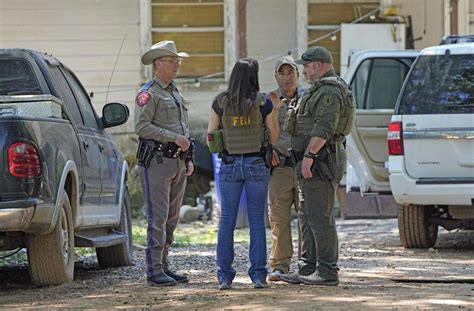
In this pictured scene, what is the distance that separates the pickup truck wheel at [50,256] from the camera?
848cm

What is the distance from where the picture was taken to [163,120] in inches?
347

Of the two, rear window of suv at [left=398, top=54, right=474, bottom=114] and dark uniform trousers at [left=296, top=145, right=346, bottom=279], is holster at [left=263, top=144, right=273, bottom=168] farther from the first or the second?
rear window of suv at [left=398, top=54, right=474, bottom=114]

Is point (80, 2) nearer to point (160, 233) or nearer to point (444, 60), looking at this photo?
point (444, 60)

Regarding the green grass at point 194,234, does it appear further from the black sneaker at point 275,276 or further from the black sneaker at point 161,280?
the black sneaker at point 161,280

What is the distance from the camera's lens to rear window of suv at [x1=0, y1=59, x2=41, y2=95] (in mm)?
9430

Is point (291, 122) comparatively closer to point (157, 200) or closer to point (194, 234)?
point (157, 200)

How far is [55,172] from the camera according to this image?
844cm

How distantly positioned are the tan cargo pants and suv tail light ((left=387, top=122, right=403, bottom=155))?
8.86 ft

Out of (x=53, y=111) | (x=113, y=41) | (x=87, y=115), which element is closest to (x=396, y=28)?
(x=113, y=41)

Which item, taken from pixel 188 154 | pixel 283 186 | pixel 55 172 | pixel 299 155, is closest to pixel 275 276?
pixel 283 186

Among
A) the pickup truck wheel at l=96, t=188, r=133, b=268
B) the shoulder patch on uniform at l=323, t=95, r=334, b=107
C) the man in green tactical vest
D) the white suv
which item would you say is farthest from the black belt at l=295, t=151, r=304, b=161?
the white suv

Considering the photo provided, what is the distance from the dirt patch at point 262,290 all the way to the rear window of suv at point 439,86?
4.75 ft

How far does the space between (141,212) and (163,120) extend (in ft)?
33.1

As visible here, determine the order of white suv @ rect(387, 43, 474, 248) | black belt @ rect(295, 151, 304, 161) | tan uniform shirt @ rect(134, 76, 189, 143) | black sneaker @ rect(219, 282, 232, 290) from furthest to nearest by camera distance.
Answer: white suv @ rect(387, 43, 474, 248) → tan uniform shirt @ rect(134, 76, 189, 143) → black belt @ rect(295, 151, 304, 161) → black sneaker @ rect(219, 282, 232, 290)
